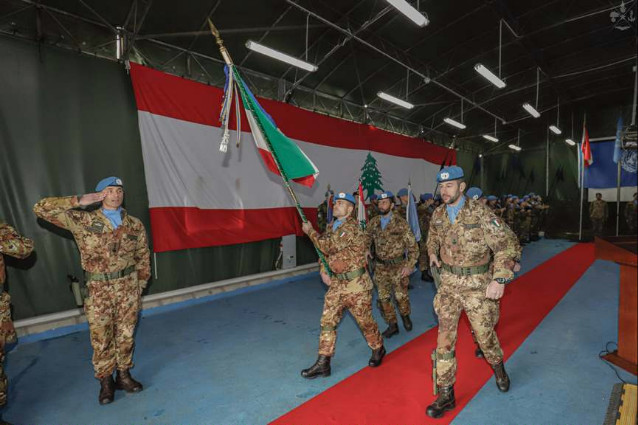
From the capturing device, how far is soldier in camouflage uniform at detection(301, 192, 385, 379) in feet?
10.2

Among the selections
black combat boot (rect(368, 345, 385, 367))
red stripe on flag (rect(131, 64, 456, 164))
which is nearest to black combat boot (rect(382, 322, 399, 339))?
black combat boot (rect(368, 345, 385, 367))

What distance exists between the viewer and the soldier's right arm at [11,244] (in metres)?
2.74

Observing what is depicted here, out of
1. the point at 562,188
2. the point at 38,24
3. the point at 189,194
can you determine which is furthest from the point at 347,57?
the point at 562,188

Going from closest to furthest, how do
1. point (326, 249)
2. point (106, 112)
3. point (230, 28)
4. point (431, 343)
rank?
point (326, 249) < point (431, 343) < point (106, 112) < point (230, 28)

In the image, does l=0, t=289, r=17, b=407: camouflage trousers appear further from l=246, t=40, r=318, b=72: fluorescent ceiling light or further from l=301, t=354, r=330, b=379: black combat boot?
l=246, t=40, r=318, b=72: fluorescent ceiling light

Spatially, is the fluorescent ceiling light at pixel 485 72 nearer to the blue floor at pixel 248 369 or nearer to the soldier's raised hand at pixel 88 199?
the blue floor at pixel 248 369

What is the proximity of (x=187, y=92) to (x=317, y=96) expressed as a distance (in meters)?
4.41

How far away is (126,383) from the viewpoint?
2.99 metres

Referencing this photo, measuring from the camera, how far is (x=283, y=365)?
11.4ft

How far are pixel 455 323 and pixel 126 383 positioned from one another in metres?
2.91

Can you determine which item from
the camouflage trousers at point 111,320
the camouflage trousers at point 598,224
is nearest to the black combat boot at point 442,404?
the camouflage trousers at point 111,320

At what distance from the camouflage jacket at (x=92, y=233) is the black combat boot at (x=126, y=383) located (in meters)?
0.98

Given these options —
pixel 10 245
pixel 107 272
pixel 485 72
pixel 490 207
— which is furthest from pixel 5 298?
pixel 490 207

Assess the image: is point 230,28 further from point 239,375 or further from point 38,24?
point 239,375
